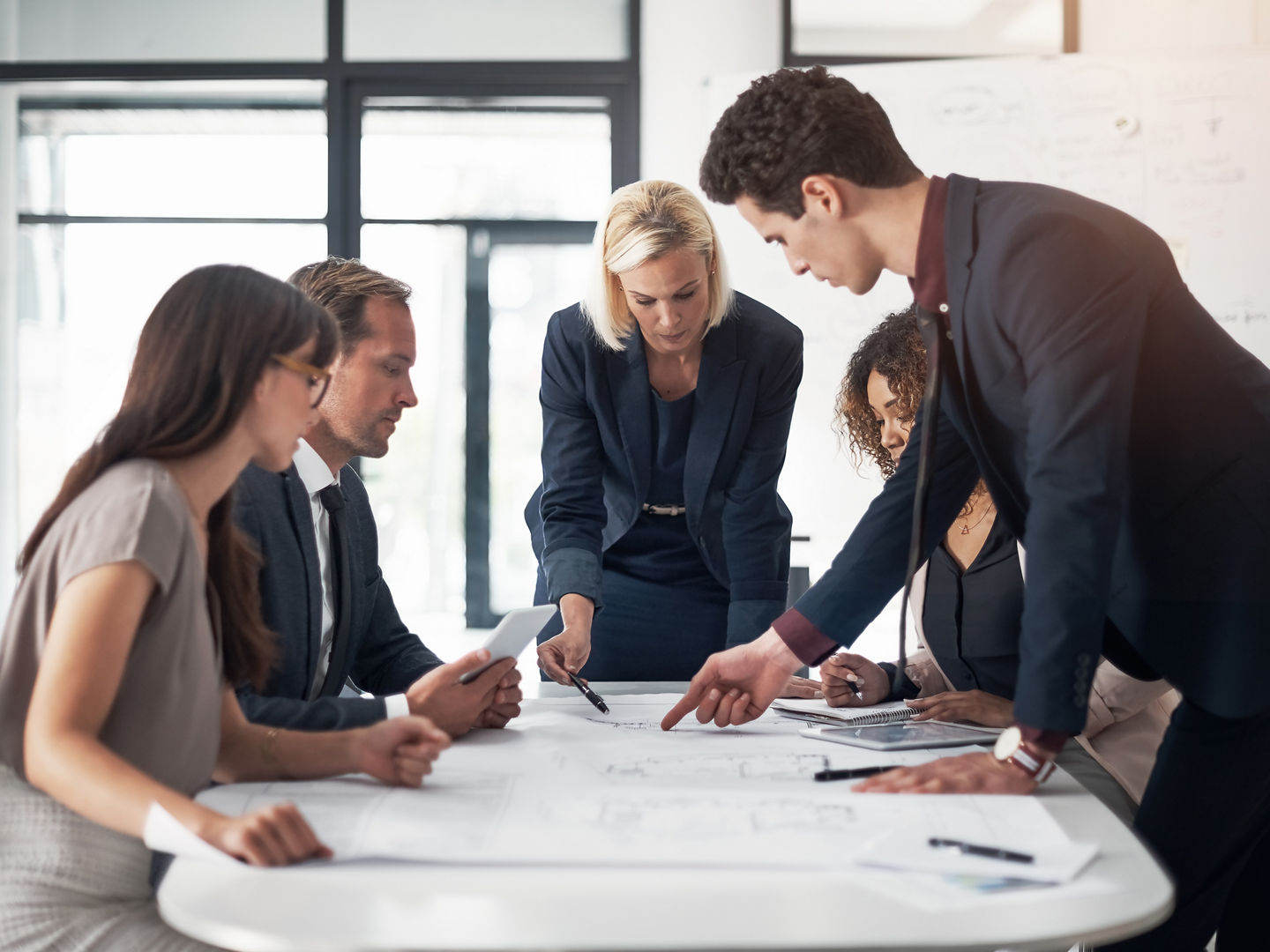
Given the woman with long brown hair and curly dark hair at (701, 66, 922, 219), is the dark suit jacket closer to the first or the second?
curly dark hair at (701, 66, 922, 219)

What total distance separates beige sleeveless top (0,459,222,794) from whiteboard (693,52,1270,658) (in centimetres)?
243

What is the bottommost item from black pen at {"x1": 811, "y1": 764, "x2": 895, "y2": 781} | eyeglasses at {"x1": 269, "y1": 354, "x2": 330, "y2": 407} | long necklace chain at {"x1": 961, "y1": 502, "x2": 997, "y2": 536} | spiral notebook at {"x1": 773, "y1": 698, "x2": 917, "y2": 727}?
spiral notebook at {"x1": 773, "y1": 698, "x2": 917, "y2": 727}

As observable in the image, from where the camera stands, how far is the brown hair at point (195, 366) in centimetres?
109

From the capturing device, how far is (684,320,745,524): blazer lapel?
209 centimetres

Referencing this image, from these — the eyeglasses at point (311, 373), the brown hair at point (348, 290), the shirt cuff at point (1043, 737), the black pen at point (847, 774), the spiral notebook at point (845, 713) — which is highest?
the brown hair at point (348, 290)

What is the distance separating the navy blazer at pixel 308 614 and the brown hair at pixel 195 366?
36cm

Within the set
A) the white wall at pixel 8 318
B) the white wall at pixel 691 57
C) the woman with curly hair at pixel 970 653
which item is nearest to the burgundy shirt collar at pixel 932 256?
the woman with curly hair at pixel 970 653

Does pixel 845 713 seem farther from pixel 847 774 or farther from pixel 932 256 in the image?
pixel 932 256

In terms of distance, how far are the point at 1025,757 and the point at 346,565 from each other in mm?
999

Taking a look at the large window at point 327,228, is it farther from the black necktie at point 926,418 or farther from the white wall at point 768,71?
the black necktie at point 926,418

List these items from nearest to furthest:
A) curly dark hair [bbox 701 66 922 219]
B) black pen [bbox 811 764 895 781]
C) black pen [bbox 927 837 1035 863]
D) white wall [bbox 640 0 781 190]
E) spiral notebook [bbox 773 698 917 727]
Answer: black pen [bbox 927 837 1035 863] → black pen [bbox 811 764 895 781] → curly dark hair [bbox 701 66 922 219] → spiral notebook [bbox 773 698 917 727] → white wall [bbox 640 0 781 190]

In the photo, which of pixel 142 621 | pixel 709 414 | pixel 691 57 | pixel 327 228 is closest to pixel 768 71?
pixel 691 57

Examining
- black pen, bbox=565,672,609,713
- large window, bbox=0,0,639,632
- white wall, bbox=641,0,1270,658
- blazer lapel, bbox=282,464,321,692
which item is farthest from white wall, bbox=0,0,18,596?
black pen, bbox=565,672,609,713

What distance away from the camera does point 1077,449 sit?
1.07 meters
